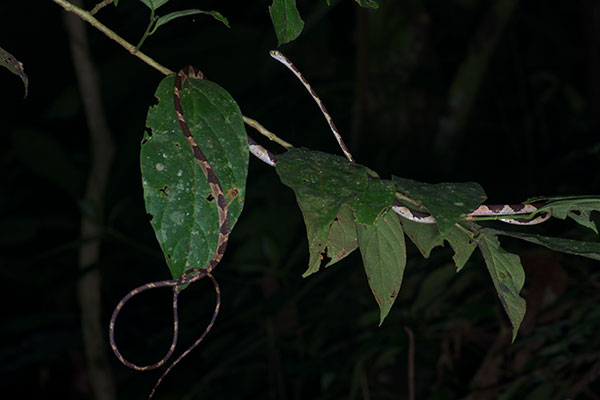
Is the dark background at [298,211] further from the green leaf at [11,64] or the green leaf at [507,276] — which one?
the green leaf at [11,64]

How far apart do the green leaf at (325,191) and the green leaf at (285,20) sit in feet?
0.36

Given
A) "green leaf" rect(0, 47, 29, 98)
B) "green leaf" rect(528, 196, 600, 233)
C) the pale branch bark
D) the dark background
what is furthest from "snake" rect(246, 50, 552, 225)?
the pale branch bark

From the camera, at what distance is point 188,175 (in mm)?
518

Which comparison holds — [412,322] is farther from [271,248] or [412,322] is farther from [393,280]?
[393,280]

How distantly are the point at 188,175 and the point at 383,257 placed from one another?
0.19 meters

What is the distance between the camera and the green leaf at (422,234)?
24.0 inches

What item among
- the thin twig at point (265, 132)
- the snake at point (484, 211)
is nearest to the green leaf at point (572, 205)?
the snake at point (484, 211)

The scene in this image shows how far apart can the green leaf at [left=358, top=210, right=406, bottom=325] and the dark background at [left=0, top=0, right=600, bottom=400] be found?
0.61 metres

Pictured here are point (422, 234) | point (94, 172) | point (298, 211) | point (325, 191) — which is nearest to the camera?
point (325, 191)

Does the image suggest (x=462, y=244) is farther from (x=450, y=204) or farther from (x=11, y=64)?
(x=11, y=64)

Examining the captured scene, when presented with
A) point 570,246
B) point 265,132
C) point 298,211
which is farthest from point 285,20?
point 298,211

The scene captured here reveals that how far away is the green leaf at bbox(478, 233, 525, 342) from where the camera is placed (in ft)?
1.87

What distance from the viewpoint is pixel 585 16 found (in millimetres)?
2092

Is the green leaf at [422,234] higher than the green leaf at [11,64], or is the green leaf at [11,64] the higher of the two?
the green leaf at [11,64]
